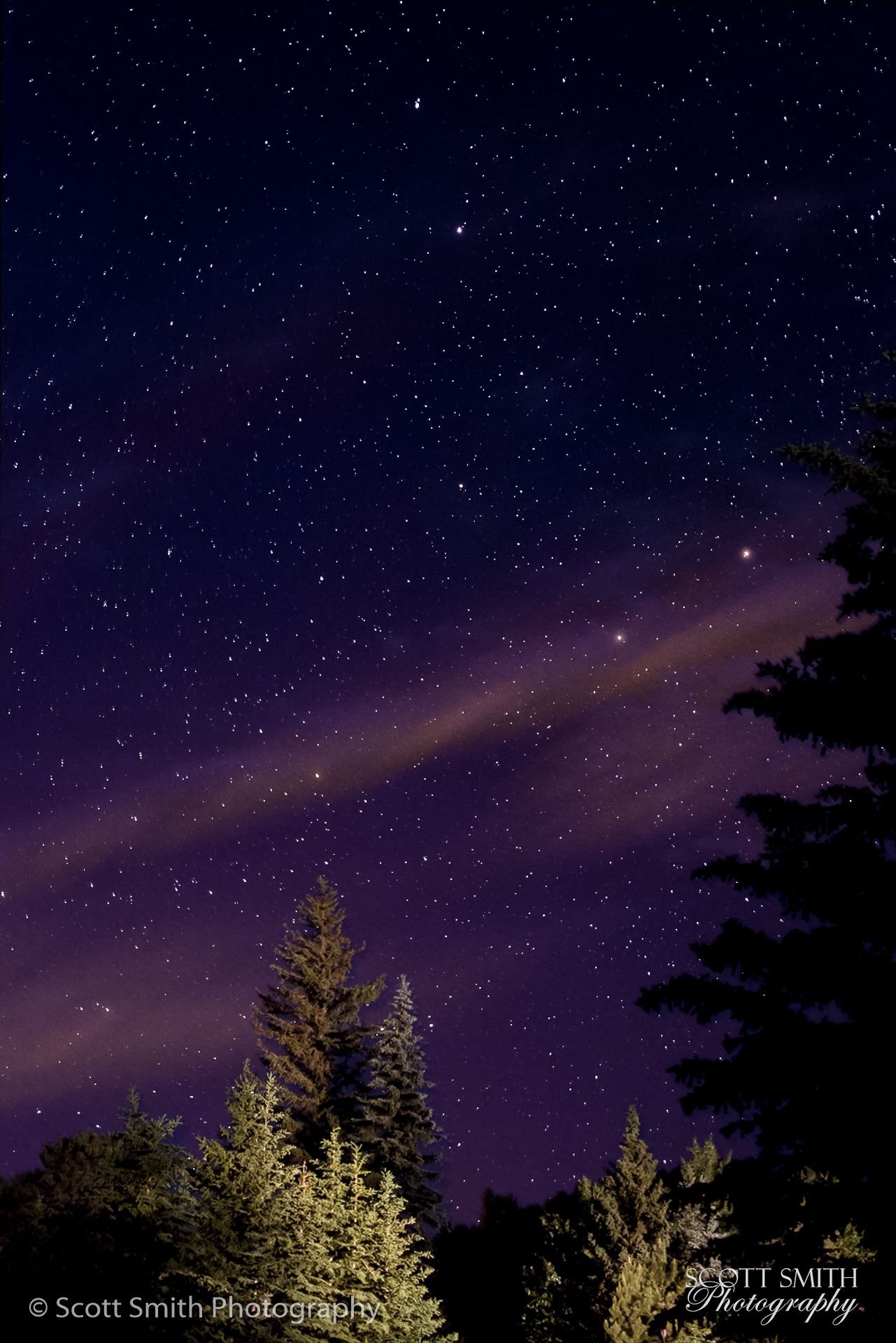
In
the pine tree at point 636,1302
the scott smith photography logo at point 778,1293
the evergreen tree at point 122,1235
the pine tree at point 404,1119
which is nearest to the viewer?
the scott smith photography logo at point 778,1293

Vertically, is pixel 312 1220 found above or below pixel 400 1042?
below

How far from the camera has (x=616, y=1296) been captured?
23.6 meters

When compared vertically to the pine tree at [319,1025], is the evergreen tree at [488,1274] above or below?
below

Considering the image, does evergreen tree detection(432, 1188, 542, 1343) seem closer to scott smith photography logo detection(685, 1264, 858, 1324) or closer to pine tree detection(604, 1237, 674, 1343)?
pine tree detection(604, 1237, 674, 1343)

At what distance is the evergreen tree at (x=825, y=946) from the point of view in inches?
332

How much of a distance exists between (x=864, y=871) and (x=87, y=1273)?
1356cm

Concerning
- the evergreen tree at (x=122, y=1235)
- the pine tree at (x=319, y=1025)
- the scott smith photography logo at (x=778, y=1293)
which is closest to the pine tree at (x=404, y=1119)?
the pine tree at (x=319, y=1025)

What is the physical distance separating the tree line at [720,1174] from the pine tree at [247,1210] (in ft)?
0.12

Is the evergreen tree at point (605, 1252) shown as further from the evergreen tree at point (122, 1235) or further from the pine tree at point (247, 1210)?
the pine tree at point (247, 1210)

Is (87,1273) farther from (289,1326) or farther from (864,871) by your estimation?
(864,871)

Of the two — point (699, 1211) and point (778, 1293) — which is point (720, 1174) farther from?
point (699, 1211)

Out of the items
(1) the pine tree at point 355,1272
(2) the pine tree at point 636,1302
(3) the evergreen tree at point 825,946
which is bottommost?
(2) the pine tree at point 636,1302

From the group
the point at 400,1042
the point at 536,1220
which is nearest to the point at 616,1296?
the point at 400,1042

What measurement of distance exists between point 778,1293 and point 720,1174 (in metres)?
1.43
